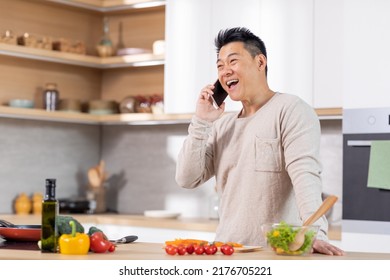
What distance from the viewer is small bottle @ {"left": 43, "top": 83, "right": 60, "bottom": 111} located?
19.0ft

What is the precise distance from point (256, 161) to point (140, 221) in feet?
7.11

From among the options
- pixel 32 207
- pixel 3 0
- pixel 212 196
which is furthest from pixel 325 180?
pixel 3 0

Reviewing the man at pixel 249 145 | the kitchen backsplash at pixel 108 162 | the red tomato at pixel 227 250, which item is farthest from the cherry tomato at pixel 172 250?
the kitchen backsplash at pixel 108 162

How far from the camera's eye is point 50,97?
5.79 m

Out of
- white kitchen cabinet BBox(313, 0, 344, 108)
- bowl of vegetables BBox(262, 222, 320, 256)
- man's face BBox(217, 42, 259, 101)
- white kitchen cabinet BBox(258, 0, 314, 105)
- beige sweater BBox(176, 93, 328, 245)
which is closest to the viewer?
bowl of vegetables BBox(262, 222, 320, 256)

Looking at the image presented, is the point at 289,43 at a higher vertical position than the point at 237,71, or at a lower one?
higher

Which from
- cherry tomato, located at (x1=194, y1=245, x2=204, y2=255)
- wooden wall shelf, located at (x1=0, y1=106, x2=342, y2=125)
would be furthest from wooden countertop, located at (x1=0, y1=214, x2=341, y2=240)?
cherry tomato, located at (x1=194, y1=245, x2=204, y2=255)

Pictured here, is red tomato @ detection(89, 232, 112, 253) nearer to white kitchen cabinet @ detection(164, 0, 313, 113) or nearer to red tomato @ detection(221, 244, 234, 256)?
red tomato @ detection(221, 244, 234, 256)

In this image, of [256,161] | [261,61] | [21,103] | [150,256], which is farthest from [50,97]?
[150,256]

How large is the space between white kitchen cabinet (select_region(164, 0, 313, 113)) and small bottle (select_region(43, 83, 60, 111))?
A: 2.78ft

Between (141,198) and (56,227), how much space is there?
11.5ft

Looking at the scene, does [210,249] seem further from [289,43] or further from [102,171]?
[102,171]
